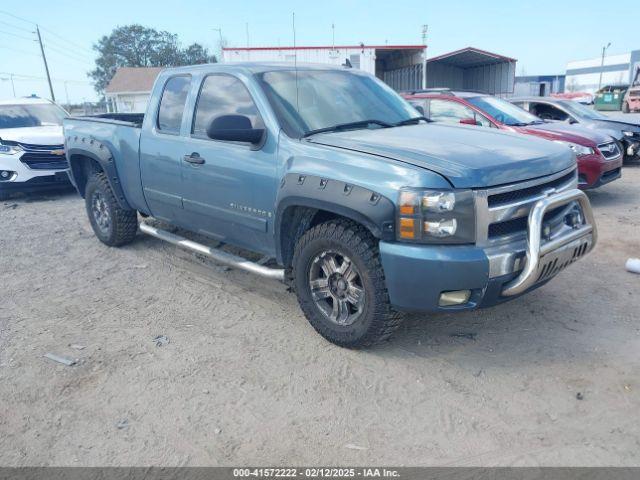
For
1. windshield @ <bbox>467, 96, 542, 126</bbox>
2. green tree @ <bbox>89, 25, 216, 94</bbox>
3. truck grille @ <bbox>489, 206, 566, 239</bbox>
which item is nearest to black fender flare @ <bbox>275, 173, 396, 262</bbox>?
truck grille @ <bbox>489, 206, 566, 239</bbox>

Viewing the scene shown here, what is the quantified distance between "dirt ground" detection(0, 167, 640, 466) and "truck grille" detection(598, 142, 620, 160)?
3079mm

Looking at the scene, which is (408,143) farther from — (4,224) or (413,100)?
(4,224)

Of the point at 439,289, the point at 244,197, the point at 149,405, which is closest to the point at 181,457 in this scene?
the point at 149,405

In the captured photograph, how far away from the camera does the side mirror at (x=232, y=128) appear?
3543mm

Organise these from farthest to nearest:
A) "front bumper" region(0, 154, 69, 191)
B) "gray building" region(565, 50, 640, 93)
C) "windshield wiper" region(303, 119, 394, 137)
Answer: "gray building" region(565, 50, 640, 93), "front bumper" region(0, 154, 69, 191), "windshield wiper" region(303, 119, 394, 137)

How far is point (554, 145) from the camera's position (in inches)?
147

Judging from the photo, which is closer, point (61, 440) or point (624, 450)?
point (624, 450)

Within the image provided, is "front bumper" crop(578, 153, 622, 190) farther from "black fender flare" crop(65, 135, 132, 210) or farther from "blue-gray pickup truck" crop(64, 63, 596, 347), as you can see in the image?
"black fender flare" crop(65, 135, 132, 210)

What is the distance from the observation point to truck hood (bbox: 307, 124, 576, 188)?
296 cm

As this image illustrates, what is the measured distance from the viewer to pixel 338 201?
3.16 m

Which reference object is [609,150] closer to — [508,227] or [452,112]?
[452,112]

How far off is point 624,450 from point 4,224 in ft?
26.1

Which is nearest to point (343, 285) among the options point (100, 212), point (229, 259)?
point (229, 259)

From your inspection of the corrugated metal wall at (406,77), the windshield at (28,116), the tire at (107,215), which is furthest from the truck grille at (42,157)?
the corrugated metal wall at (406,77)
